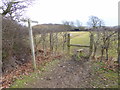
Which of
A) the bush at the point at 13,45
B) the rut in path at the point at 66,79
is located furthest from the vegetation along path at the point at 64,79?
the bush at the point at 13,45

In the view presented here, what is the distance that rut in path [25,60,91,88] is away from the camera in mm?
2662

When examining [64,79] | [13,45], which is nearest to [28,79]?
[64,79]

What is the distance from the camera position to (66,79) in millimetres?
2943

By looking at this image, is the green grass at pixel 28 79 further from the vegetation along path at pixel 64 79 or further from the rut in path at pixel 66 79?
the rut in path at pixel 66 79

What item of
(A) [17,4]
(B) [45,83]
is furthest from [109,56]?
(A) [17,4]

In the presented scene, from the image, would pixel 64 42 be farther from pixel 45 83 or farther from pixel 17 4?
pixel 17 4

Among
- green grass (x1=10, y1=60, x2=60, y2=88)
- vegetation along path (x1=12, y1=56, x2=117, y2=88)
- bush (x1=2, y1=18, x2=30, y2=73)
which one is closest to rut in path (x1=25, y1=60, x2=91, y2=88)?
vegetation along path (x1=12, y1=56, x2=117, y2=88)

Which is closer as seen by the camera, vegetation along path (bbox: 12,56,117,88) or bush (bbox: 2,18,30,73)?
vegetation along path (bbox: 12,56,117,88)

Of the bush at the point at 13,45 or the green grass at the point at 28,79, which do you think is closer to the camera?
the green grass at the point at 28,79

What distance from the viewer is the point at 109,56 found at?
14.2 ft

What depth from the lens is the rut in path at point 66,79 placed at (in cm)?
266

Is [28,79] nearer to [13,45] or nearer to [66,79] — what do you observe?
[66,79]

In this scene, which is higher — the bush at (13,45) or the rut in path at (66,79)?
the bush at (13,45)

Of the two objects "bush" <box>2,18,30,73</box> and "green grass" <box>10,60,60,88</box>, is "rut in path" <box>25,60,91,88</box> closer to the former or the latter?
"green grass" <box>10,60,60,88</box>
